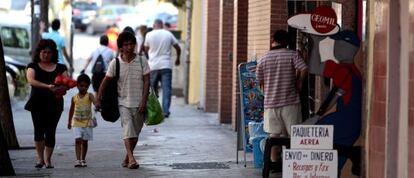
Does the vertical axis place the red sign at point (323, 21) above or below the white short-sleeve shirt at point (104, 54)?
above

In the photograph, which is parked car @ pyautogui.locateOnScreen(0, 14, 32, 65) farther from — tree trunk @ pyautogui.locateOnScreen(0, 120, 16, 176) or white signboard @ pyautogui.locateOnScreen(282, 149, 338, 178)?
white signboard @ pyautogui.locateOnScreen(282, 149, 338, 178)

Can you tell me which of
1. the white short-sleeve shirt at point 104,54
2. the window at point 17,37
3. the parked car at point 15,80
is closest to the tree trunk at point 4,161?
the white short-sleeve shirt at point 104,54

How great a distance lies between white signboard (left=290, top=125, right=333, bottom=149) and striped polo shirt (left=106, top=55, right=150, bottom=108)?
3289 millimetres

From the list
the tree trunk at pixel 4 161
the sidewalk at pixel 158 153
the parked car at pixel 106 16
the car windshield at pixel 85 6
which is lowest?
the sidewalk at pixel 158 153

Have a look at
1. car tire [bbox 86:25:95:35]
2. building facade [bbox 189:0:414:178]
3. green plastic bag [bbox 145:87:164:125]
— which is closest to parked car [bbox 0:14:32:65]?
building facade [bbox 189:0:414:178]

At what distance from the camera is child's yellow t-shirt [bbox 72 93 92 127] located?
39.4 feet

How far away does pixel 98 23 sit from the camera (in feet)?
168

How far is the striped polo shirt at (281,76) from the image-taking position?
10742mm

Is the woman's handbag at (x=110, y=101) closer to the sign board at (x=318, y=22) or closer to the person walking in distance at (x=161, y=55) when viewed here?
the sign board at (x=318, y=22)

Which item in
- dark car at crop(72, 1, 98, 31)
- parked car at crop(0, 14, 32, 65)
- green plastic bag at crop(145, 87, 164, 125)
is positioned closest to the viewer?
green plastic bag at crop(145, 87, 164, 125)

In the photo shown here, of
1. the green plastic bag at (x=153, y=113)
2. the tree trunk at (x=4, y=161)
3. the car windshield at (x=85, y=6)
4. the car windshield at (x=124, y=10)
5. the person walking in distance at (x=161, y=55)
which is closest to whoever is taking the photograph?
the tree trunk at (x=4, y=161)

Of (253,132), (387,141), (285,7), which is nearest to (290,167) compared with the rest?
(387,141)

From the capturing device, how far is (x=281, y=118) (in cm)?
1080

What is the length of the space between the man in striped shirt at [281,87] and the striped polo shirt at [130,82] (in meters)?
1.69
